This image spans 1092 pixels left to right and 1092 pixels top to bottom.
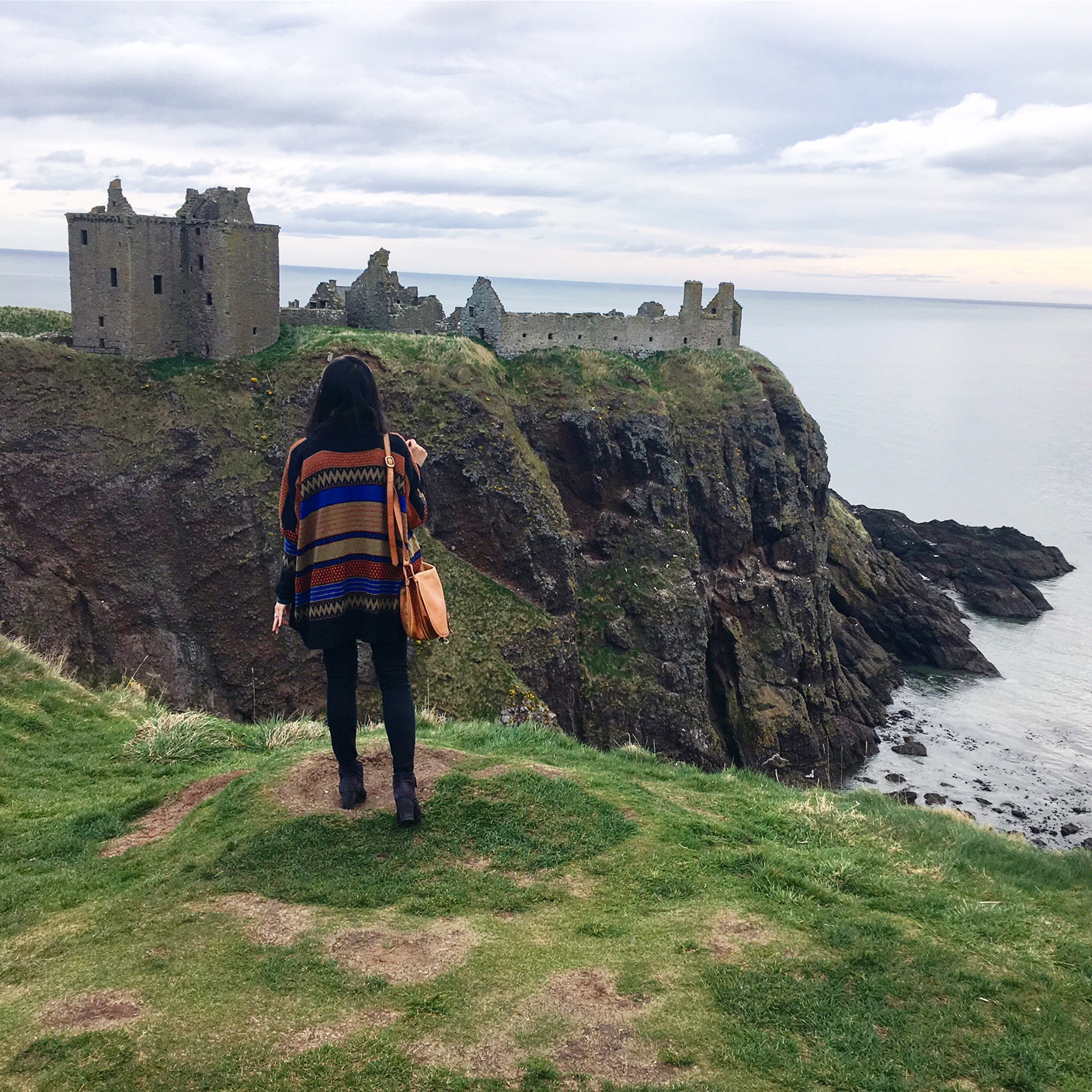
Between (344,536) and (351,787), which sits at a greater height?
(344,536)

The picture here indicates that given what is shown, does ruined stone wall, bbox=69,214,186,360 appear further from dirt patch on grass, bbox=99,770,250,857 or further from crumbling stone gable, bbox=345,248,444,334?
dirt patch on grass, bbox=99,770,250,857

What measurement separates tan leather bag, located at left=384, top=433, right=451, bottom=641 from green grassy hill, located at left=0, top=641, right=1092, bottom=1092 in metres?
1.60

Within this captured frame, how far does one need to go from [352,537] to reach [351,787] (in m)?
2.20

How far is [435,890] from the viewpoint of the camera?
23.7 feet

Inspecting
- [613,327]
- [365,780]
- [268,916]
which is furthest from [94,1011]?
[613,327]

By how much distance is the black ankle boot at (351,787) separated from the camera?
27.5ft

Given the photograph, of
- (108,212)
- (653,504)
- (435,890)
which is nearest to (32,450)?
(108,212)

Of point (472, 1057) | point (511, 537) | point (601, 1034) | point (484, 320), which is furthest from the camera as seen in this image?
point (484, 320)

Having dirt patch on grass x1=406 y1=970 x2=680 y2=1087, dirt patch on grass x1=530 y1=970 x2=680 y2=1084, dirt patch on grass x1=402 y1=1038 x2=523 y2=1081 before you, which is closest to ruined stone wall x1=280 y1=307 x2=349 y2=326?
dirt patch on grass x1=530 y1=970 x2=680 y2=1084

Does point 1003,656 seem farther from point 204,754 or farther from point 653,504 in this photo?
point 204,754

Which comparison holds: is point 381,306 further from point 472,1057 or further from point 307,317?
point 472,1057

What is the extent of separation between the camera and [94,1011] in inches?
222

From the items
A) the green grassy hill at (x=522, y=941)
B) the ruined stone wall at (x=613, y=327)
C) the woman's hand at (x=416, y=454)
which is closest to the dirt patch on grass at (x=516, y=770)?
the green grassy hill at (x=522, y=941)

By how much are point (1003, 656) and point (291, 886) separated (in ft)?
183
